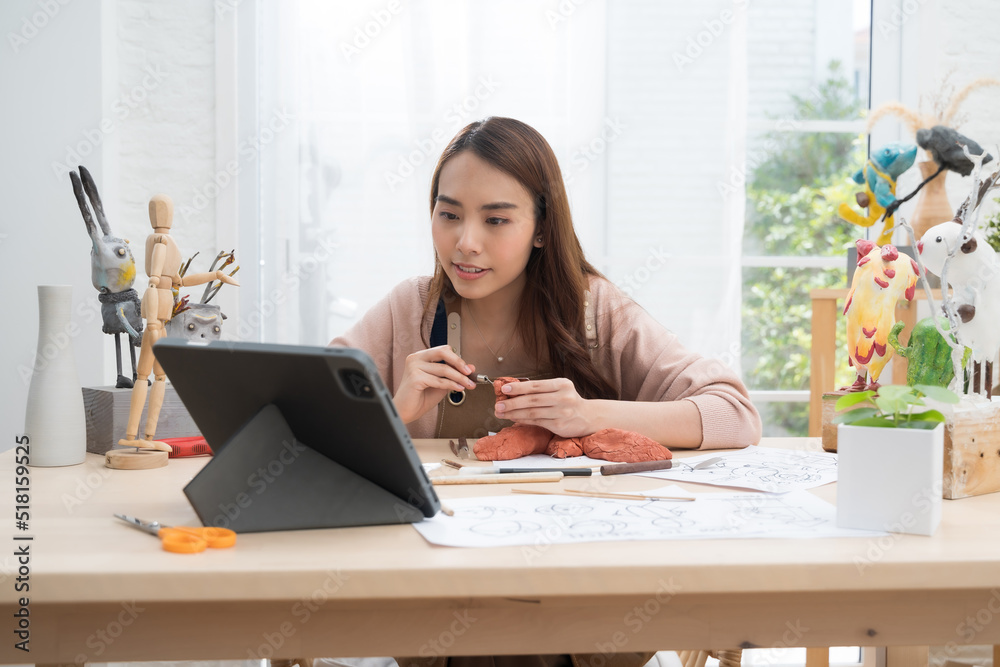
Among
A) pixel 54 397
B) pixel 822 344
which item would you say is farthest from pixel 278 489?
pixel 822 344

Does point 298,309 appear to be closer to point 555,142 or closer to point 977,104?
point 555,142

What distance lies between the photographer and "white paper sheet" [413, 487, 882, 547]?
2.32ft

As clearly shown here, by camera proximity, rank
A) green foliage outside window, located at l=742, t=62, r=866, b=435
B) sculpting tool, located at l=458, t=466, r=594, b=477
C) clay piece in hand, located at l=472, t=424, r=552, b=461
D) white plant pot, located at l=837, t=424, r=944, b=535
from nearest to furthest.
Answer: white plant pot, located at l=837, t=424, r=944, b=535 < sculpting tool, located at l=458, t=466, r=594, b=477 < clay piece in hand, located at l=472, t=424, r=552, b=461 < green foliage outside window, located at l=742, t=62, r=866, b=435

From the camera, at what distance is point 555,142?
8.25ft

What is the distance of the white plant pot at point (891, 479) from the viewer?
72cm

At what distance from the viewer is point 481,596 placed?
2.07ft

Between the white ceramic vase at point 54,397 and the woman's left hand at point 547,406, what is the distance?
1.99 feet

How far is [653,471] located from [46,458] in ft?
2.75

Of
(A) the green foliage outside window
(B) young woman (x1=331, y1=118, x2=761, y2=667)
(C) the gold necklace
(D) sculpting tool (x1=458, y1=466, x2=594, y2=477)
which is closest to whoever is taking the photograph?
(D) sculpting tool (x1=458, y1=466, x2=594, y2=477)

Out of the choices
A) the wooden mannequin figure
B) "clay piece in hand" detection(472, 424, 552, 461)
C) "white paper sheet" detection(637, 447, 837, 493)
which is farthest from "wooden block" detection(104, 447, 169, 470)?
"white paper sheet" detection(637, 447, 837, 493)

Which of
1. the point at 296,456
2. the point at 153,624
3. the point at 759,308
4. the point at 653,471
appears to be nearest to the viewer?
the point at 153,624

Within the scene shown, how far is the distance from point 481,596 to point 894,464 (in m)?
0.42

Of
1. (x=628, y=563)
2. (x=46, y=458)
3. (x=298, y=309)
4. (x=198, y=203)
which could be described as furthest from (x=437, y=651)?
(x=198, y=203)

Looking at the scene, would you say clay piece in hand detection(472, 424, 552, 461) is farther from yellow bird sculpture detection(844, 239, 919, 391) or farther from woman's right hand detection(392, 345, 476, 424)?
yellow bird sculpture detection(844, 239, 919, 391)
